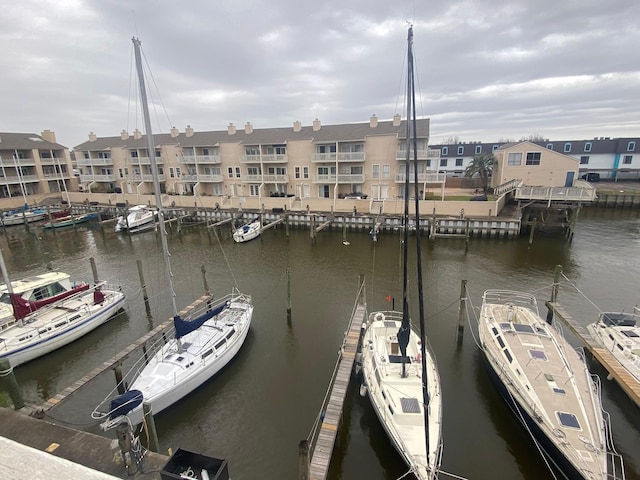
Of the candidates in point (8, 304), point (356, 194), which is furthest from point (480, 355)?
point (356, 194)

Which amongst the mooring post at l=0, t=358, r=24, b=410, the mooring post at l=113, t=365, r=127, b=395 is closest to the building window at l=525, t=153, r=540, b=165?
the mooring post at l=113, t=365, r=127, b=395

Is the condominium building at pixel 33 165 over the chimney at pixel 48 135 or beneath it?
beneath

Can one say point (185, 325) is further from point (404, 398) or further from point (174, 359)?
point (404, 398)

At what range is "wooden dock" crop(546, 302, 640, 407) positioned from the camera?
12305 millimetres

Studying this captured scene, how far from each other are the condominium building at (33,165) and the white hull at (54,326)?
51.7 meters

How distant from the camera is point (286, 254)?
34.5 meters

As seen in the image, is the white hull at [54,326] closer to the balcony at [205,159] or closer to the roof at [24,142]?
the balcony at [205,159]

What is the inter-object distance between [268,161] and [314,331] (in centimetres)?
3696

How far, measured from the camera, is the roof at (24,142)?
192 ft

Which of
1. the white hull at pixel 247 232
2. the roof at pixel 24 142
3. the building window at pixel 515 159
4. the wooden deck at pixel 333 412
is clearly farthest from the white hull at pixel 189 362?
the roof at pixel 24 142

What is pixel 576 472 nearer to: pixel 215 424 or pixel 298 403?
pixel 298 403

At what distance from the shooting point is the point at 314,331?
19.8 metres

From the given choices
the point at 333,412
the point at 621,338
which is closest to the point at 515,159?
the point at 621,338

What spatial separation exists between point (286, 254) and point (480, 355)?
2129cm
